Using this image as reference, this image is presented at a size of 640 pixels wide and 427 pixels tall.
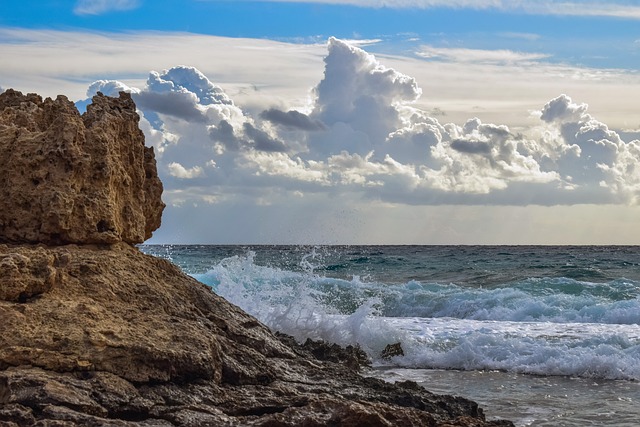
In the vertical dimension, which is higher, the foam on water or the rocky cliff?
the rocky cliff

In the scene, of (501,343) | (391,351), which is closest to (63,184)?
(391,351)

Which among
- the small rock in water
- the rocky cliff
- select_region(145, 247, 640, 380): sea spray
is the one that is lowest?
the small rock in water

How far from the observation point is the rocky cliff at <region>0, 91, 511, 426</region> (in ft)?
14.4

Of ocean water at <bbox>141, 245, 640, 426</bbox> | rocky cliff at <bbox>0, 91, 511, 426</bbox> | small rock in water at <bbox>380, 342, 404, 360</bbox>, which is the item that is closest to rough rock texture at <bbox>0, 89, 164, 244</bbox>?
rocky cliff at <bbox>0, 91, 511, 426</bbox>

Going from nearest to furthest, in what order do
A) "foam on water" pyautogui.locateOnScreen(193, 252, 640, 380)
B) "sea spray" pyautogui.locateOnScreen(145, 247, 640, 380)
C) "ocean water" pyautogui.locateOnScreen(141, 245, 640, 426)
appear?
"ocean water" pyautogui.locateOnScreen(141, 245, 640, 426) → "foam on water" pyautogui.locateOnScreen(193, 252, 640, 380) → "sea spray" pyautogui.locateOnScreen(145, 247, 640, 380)

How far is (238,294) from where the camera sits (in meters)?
15.1

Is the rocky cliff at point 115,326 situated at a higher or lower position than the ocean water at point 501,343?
higher

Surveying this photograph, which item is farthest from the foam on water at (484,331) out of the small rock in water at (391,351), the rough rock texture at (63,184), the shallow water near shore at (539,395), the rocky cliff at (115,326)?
the rough rock texture at (63,184)

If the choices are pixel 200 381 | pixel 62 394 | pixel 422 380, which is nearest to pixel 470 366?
pixel 422 380

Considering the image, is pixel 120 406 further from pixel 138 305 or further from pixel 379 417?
pixel 379 417

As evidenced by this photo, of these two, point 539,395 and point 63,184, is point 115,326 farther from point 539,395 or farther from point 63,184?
point 539,395

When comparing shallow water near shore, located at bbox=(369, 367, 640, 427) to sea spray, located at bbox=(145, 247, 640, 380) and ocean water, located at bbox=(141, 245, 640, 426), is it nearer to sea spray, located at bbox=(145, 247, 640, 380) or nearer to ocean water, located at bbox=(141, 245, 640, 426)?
ocean water, located at bbox=(141, 245, 640, 426)

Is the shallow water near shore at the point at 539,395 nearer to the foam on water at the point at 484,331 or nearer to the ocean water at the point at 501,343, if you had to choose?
the ocean water at the point at 501,343

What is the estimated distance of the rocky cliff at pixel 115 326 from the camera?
14.4 ft
